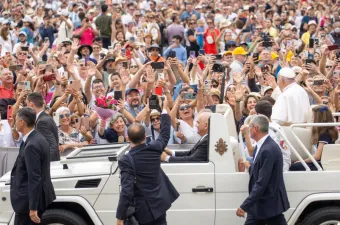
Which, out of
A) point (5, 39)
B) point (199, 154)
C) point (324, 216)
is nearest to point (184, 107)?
point (199, 154)

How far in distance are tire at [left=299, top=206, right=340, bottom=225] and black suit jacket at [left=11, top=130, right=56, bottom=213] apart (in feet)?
8.85

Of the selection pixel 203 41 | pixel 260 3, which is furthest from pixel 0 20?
pixel 260 3

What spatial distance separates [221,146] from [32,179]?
2040 millimetres

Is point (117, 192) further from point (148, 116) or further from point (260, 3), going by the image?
point (260, 3)

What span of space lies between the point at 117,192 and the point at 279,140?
1.84m

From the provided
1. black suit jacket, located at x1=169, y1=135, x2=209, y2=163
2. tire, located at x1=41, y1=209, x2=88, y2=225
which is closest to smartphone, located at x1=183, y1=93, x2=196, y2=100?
black suit jacket, located at x1=169, y1=135, x2=209, y2=163

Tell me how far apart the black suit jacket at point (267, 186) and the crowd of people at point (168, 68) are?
2.34 feet

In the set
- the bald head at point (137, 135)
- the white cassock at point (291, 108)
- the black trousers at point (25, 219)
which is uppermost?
the bald head at point (137, 135)

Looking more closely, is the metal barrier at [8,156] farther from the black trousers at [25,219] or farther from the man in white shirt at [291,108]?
the man in white shirt at [291,108]

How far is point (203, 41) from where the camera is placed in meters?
24.7

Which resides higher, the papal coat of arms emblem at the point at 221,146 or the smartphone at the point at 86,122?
the papal coat of arms emblem at the point at 221,146

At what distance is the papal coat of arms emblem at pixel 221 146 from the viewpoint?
10352 millimetres

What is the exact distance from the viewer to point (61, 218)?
10344 mm

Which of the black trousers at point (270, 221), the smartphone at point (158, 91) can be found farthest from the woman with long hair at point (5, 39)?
the black trousers at point (270, 221)
